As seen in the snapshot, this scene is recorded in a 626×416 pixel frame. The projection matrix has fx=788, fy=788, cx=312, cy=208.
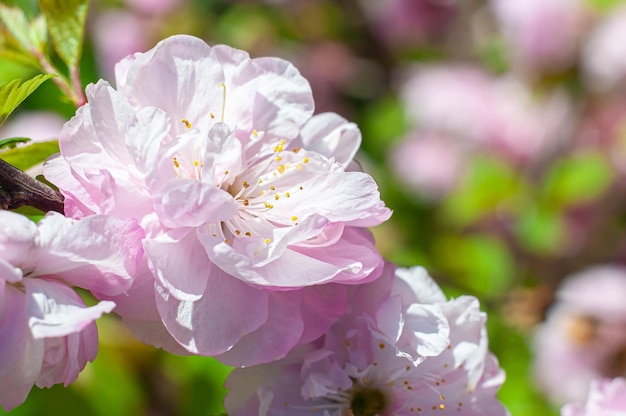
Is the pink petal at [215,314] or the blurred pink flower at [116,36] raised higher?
the pink petal at [215,314]

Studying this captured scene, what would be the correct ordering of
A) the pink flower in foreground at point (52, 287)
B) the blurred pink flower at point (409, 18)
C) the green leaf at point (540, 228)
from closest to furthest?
the pink flower in foreground at point (52, 287), the green leaf at point (540, 228), the blurred pink flower at point (409, 18)

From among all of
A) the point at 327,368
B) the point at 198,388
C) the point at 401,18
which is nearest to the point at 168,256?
the point at 327,368

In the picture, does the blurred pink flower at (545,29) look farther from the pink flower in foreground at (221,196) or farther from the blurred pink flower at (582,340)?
the pink flower in foreground at (221,196)

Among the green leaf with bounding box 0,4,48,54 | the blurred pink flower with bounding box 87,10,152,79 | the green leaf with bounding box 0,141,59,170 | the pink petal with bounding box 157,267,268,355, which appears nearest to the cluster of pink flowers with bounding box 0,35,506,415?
the pink petal with bounding box 157,267,268,355

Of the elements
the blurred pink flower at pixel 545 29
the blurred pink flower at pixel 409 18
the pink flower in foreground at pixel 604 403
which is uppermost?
the pink flower in foreground at pixel 604 403

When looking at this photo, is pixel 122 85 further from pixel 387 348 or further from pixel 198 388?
pixel 198 388

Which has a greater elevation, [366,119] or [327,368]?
[327,368]

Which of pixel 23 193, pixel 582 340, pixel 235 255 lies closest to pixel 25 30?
pixel 23 193

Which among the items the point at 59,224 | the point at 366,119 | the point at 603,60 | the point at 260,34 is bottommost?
the point at 366,119

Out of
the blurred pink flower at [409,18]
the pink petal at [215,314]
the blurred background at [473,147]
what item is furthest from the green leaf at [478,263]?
the pink petal at [215,314]
